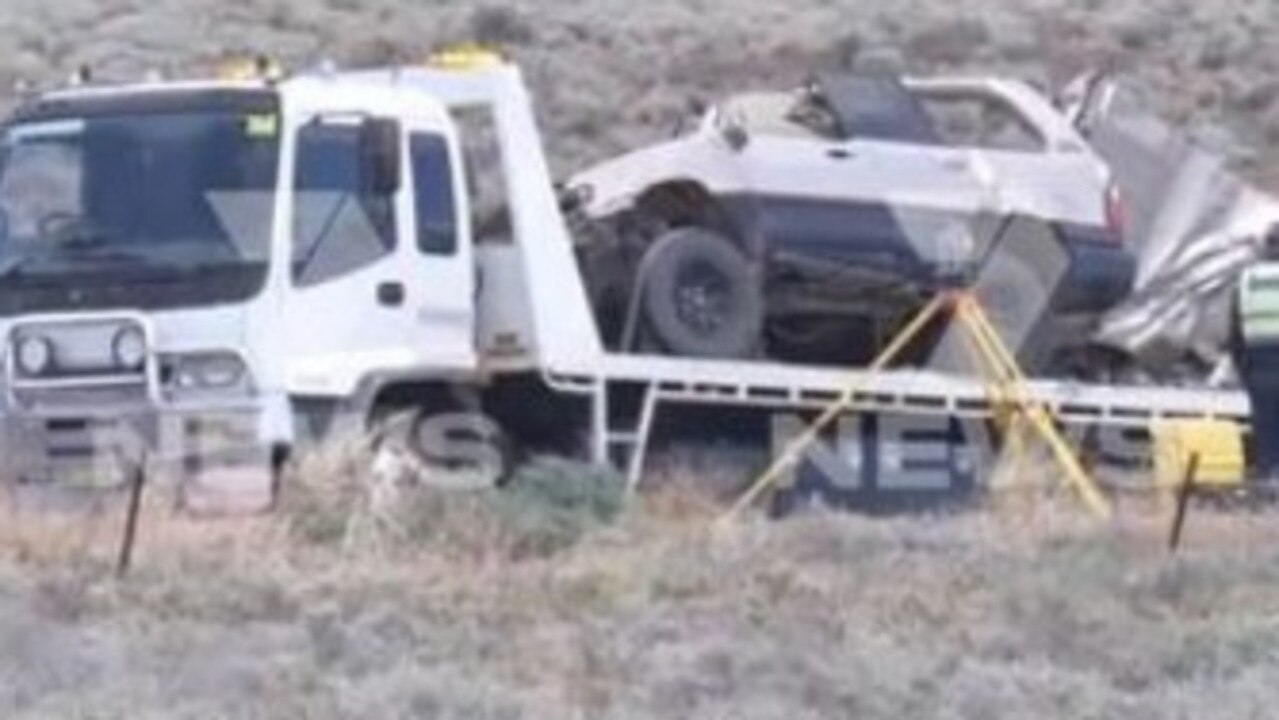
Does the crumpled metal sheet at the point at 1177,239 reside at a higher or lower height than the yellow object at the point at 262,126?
lower

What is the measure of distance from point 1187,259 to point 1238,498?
2036 mm

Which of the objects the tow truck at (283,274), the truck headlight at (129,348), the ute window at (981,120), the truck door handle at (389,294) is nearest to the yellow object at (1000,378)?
the tow truck at (283,274)

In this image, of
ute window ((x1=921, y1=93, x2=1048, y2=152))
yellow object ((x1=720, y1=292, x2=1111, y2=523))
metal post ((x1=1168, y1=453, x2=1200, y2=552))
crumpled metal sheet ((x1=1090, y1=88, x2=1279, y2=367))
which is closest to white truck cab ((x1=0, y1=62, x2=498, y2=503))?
yellow object ((x1=720, y1=292, x2=1111, y2=523))

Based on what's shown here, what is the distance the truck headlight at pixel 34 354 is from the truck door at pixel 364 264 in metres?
1.14

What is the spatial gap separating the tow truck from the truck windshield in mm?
11

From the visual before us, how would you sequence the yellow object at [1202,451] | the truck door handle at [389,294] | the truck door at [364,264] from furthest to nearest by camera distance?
the yellow object at [1202,451] → the truck door handle at [389,294] → the truck door at [364,264]

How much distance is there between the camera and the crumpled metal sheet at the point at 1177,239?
25.6 metres

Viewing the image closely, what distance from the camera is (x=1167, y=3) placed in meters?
48.0

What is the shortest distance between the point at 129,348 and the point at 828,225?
401 centimetres

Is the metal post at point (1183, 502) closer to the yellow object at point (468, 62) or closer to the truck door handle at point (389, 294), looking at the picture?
the truck door handle at point (389, 294)

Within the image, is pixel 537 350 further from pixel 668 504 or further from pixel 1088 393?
pixel 1088 393

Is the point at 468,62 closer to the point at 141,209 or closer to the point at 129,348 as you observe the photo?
the point at 141,209

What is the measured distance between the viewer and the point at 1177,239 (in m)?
26.0

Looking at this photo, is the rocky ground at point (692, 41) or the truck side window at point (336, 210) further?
the rocky ground at point (692, 41)
